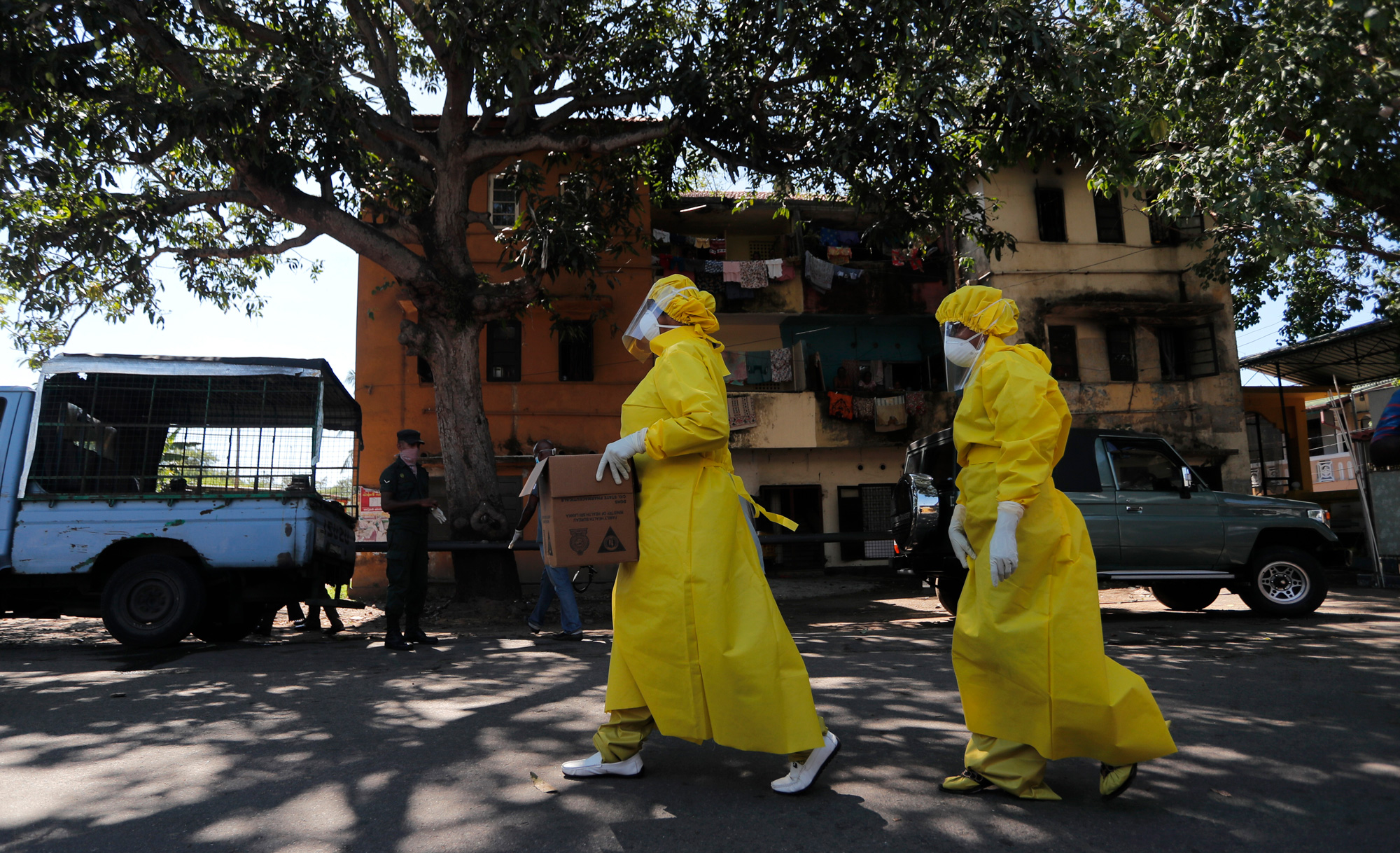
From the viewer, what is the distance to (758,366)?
2036cm

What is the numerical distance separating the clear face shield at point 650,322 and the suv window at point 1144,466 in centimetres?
722

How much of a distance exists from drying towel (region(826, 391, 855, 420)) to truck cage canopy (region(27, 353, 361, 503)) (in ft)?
41.2

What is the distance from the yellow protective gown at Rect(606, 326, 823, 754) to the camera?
301 centimetres

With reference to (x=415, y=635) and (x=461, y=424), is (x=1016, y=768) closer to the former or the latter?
(x=415, y=635)

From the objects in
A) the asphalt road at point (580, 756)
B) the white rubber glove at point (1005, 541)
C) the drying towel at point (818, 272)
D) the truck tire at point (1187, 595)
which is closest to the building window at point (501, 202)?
the drying towel at point (818, 272)

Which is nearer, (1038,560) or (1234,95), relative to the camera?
(1038,560)

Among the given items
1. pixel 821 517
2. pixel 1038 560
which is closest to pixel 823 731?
pixel 1038 560

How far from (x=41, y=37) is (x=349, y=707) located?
8.18m

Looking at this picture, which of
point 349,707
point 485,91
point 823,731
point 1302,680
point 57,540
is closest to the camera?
point 823,731

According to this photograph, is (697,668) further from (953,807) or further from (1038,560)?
(1038,560)

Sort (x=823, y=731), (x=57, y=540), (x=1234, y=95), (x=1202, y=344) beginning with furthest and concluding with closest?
(x=1202, y=344)
(x=1234, y=95)
(x=57, y=540)
(x=823, y=731)

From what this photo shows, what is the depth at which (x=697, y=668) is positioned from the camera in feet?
10.1

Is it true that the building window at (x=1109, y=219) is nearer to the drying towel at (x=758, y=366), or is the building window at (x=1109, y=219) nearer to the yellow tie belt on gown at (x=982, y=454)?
the drying towel at (x=758, y=366)

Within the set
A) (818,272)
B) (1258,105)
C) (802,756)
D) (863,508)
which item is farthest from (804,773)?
(863,508)
